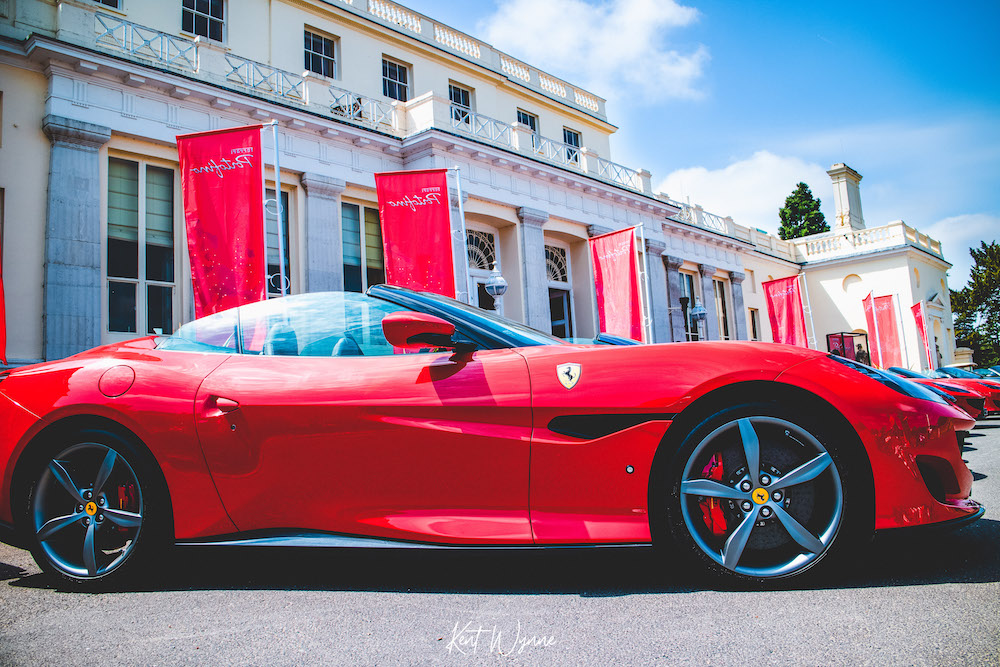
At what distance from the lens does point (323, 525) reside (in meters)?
2.35

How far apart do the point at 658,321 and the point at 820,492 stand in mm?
20088

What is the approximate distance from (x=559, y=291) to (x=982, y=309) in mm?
39791

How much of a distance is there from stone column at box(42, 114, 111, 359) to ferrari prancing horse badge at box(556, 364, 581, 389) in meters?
10.1

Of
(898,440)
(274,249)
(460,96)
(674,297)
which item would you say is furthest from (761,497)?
(674,297)

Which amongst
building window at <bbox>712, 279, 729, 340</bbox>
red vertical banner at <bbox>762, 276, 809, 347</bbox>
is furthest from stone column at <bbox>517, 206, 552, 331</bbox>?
building window at <bbox>712, 279, 729, 340</bbox>

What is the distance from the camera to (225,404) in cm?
250

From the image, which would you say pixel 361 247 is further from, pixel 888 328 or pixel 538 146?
pixel 888 328

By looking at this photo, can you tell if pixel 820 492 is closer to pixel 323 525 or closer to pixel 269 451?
pixel 323 525

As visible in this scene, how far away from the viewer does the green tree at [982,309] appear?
4303cm

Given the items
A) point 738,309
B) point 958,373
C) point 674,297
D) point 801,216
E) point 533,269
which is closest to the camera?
point 958,373

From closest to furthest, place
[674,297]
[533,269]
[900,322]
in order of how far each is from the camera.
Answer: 1. [533,269]
2. [674,297]
3. [900,322]

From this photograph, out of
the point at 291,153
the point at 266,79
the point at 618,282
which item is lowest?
the point at 618,282

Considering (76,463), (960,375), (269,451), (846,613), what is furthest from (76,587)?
(960,375)

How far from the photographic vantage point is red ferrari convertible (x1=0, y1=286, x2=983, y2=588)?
2104mm
